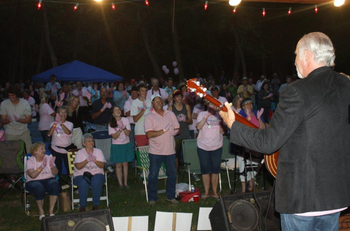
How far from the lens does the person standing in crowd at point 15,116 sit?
27.2 ft

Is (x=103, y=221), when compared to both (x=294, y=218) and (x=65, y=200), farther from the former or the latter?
(x=65, y=200)

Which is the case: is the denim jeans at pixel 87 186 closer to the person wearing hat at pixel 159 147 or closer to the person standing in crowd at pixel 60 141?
the person wearing hat at pixel 159 147

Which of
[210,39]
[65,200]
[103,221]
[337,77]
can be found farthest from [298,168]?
[210,39]

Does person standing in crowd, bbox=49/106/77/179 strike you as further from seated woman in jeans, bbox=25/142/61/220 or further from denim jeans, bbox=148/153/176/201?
denim jeans, bbox=148/153/176/201

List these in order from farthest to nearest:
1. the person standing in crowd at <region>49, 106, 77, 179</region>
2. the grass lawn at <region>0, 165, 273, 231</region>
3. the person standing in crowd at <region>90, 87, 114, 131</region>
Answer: the person standing in crowd at <region>90, 87, 114, 131</region>
the person standing in crowd at <region>49, 106, 77, 179</region>
the grass lawn at <region>0, 165, 273, 231</region>

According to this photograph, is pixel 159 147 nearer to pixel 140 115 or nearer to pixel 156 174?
pixel 156 174

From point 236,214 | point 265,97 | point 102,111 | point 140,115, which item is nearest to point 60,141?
point 140,115

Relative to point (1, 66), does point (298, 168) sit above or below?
below

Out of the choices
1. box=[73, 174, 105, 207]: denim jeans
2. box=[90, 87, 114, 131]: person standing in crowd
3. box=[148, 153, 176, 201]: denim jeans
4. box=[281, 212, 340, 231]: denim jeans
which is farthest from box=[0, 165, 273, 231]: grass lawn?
box=[281, 212, 340, 231]: denim jeans

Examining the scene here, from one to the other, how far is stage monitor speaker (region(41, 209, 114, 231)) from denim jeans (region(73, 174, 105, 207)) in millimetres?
2502

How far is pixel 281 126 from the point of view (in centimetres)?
233

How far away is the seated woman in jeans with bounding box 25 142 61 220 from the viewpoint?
6703mm

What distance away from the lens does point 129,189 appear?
8.31m

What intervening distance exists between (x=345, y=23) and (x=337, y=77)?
29.6 meters
